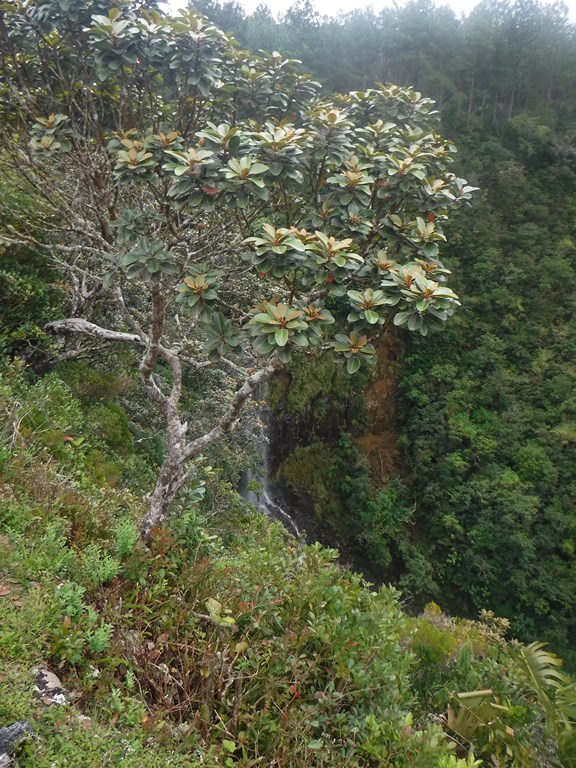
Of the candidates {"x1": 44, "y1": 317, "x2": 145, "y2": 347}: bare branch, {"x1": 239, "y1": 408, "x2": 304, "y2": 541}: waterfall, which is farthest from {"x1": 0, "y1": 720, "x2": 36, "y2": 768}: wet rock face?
{"x1": 239, "y1": 408, "x2": 304, "y2": 541}: waterfall

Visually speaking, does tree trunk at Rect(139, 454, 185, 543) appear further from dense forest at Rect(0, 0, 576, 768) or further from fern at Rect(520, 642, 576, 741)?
fern at Rect(520, 642, 576, 741)

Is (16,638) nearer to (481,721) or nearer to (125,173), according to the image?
(481,721)

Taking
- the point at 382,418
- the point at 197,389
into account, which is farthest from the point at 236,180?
the point at 382,418

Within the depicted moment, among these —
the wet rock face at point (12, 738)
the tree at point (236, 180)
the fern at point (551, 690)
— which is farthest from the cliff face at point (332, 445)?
the wet rock face at point (12, 738)

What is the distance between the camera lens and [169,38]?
11.0ft

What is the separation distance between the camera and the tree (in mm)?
2830

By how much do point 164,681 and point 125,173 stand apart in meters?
3.12

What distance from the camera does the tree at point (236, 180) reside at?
2.83 meters

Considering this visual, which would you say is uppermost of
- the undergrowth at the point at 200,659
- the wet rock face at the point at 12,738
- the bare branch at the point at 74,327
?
the bare branch at the point at 74,327

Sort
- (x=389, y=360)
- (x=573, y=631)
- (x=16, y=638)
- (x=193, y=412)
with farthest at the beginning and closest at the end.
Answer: (x=389, y=360) < (x=573, y=631) < (x=193, y=412) < (x=16, y=638)

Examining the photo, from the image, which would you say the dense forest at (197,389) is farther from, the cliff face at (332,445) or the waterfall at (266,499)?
the cliff face at (332,445)

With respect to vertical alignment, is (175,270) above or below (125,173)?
below

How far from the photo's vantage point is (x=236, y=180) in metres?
2.80

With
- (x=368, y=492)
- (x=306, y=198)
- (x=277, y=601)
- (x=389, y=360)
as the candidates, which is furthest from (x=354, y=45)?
(x=277, y=601)
